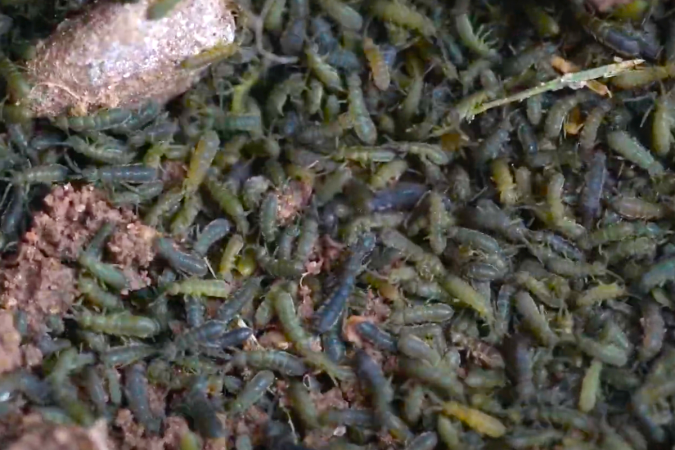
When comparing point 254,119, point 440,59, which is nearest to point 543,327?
point 440,59

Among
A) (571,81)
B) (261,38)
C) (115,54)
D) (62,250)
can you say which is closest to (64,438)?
(62,250)

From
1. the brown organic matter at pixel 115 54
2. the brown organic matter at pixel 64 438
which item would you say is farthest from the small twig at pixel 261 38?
the brown organic matter at pixel 64 438

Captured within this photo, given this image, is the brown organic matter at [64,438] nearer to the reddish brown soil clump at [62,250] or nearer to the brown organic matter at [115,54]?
the reddish brown soil clump at [62,250]

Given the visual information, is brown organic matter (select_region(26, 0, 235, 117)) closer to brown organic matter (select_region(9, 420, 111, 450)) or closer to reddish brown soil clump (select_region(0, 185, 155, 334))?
reddish brown soil clump (select_region(0, 185, 155, 334))

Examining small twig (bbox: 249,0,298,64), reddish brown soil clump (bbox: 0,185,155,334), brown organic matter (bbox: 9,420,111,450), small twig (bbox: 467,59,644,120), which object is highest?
small twig (bbox: 249,0,298,64)

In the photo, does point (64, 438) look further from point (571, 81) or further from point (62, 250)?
point (571, 81)

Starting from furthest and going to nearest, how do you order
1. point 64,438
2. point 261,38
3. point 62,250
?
point 261,38
point 62,250
point 64,438

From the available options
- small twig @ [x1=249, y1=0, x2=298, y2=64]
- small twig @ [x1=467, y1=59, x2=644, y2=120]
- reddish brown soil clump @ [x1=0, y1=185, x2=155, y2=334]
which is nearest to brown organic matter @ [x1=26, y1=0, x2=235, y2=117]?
small twig @ [x1=249, y1=0, x2=298, y2=64]

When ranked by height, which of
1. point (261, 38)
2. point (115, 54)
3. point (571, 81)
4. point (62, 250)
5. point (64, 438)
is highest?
point (115, 54)
